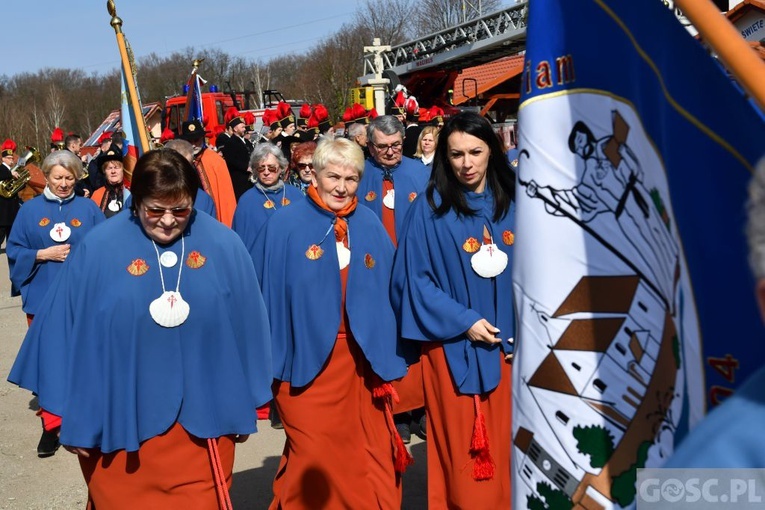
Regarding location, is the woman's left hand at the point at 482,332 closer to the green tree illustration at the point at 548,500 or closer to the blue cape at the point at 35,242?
the green tree illustration at the point at 548,500

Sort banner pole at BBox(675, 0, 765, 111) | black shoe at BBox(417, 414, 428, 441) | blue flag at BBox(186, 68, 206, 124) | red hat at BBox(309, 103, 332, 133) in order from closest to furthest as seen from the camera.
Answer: banner pole at BBox(675, 0, 765, 111)
black shoe at BBox(417, 414, 428, 441)
blue flag at BBox(186, 68, 206, 124)
red hat at BBox(309, 103, 332, 133)

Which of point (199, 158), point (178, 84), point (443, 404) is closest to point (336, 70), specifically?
point (178, 84)

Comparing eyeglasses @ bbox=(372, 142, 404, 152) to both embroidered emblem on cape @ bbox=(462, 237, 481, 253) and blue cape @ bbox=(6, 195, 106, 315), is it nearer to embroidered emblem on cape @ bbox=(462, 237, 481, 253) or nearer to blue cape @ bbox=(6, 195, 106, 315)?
blue cape @ bbox=(6, 195, 106, 315)

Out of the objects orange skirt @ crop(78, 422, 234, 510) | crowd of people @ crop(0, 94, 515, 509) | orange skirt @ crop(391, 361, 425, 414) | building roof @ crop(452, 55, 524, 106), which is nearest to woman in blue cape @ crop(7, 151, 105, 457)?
crowd of people @ crop(0, 94, 515, 509)

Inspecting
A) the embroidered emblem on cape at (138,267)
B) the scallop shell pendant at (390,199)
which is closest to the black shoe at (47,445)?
the scallop shell pendant at (390,199)

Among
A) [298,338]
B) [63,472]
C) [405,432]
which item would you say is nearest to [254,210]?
[405,432]

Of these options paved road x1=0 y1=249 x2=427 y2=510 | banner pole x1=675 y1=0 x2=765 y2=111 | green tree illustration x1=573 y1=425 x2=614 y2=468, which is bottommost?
paved road x1=0 y1=249 x2=427 y2=510

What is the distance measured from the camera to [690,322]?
195 cm

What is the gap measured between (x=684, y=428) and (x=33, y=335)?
2.91m

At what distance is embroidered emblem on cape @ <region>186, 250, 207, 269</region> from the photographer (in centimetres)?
410

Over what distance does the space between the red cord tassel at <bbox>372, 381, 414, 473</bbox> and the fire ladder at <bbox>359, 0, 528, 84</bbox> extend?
2534cm

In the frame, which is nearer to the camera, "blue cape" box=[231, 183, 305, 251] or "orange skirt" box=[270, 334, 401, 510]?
"orange skirt" box=[270, 334, 401, 510]

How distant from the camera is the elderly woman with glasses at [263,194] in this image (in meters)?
8.08

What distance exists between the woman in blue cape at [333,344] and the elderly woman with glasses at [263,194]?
112 inches
